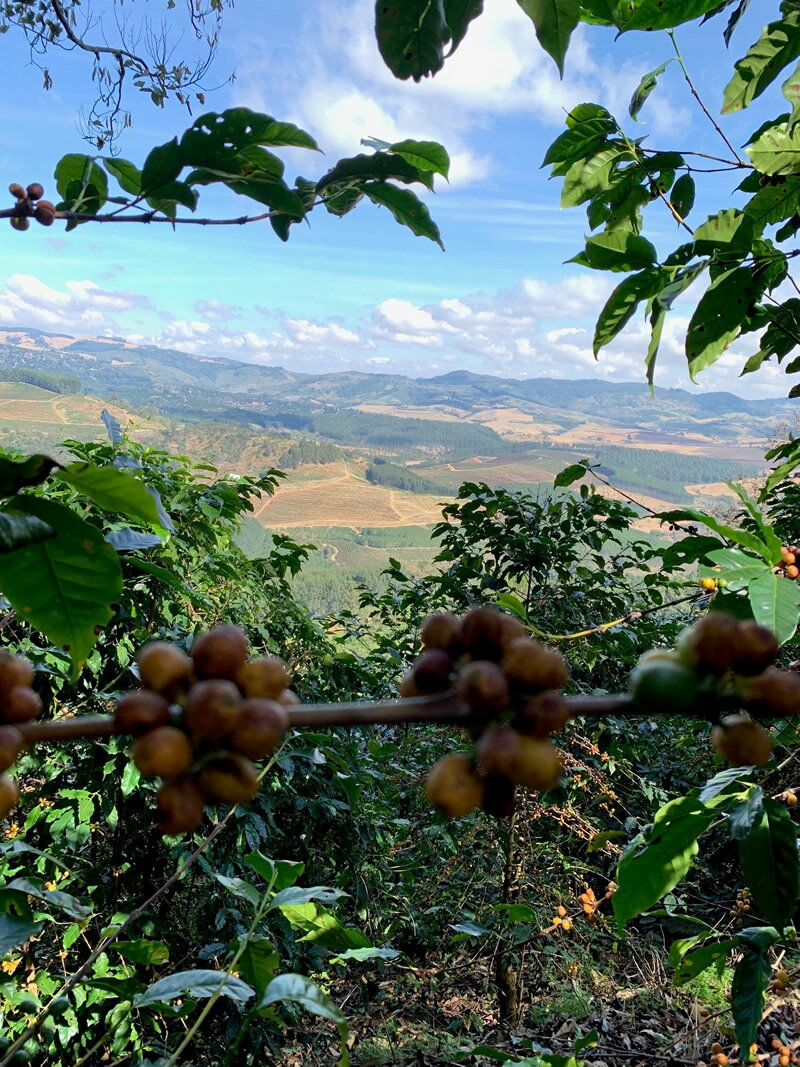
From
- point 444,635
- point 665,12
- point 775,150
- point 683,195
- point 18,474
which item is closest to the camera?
point 444,635

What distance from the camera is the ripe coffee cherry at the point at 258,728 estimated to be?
1.42 feet

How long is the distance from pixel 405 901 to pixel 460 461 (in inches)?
4372

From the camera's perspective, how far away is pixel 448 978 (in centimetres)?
463

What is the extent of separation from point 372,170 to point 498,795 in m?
1.11

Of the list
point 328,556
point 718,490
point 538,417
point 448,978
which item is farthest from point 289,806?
point 538,417

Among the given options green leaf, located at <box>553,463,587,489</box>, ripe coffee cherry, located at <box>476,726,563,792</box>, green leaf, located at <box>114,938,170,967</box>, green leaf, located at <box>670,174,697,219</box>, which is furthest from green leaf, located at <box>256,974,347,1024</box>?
green leaf, located at <box>670,174,697,219</box>

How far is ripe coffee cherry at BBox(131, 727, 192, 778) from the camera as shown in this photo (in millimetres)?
439

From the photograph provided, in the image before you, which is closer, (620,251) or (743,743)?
(743,743)

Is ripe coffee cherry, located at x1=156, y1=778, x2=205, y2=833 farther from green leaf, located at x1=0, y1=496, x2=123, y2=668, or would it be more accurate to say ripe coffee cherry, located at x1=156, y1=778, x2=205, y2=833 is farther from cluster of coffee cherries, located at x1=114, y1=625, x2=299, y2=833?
green leaf, located at x1=0, y1=496, x2=123, y2=668

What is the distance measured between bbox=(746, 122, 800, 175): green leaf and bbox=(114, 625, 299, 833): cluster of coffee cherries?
188cm

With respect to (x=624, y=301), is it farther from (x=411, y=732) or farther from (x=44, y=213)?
(x=411, y=732)

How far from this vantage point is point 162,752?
442 mm

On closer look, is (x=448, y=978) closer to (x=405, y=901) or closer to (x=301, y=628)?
(x=405, y=901)

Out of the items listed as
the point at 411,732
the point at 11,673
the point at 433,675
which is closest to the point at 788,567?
the point at 433,675
